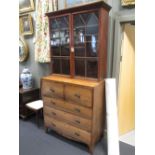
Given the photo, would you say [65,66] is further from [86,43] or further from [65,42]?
[86,43]

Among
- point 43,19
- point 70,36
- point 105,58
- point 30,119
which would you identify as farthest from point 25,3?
point 30,119

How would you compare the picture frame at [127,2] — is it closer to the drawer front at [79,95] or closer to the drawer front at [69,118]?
the drawer front at [79,95]

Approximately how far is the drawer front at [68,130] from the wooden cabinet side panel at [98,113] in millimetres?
112

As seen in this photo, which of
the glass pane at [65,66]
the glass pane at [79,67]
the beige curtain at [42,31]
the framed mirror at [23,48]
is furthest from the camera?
the framed mirror at [23,48]

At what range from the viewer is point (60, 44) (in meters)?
2.71

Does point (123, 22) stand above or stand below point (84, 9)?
below

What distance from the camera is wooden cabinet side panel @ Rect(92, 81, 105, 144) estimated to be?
2268 millimetres

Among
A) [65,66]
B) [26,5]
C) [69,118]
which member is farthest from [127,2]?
[26,5]

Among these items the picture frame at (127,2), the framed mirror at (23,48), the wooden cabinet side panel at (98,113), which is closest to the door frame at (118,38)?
the picture frame at (127,2)

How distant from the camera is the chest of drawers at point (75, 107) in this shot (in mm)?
2254

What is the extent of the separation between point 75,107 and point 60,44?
1.04 m
